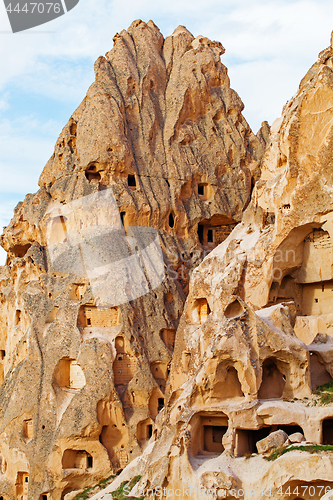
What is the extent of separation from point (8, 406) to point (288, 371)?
15.1 meters

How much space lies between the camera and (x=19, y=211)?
118 ft

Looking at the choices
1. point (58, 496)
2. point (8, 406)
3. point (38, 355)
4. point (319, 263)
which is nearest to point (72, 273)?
point (38, 355)

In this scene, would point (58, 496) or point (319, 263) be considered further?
point (58, 496)

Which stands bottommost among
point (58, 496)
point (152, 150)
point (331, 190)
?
point (58, 496)

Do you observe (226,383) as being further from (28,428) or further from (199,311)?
(28,428)

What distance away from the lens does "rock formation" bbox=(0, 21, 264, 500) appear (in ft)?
89.7

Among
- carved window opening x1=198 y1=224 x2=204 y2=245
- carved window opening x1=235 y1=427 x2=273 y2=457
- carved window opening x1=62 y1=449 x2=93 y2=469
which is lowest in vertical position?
carved window opening x1=62 y1=449 x2=93 y2=469

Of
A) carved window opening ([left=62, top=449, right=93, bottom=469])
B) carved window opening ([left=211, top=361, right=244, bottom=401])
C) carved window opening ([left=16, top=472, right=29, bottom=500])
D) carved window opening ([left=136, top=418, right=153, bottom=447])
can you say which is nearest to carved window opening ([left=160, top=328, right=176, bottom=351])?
carved window opening ([left=136, top=418, right=153, bottom=447])

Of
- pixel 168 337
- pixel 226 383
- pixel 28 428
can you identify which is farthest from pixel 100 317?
pixel 226 383

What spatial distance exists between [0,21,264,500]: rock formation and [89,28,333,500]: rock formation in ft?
3.49

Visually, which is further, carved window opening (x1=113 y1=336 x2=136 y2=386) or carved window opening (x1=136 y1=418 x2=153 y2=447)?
carved window opening (x1=113 y1=336 x2=136 y2=386)

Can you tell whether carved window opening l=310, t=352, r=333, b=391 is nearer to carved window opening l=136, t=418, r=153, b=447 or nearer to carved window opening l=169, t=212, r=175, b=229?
carved window opening l=136, t=418, r=153, b=447

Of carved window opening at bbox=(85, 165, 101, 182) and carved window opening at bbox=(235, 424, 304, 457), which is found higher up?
carved window opening at bbox=(85, 165, 101, 182)

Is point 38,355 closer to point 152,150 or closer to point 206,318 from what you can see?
point 206,318
